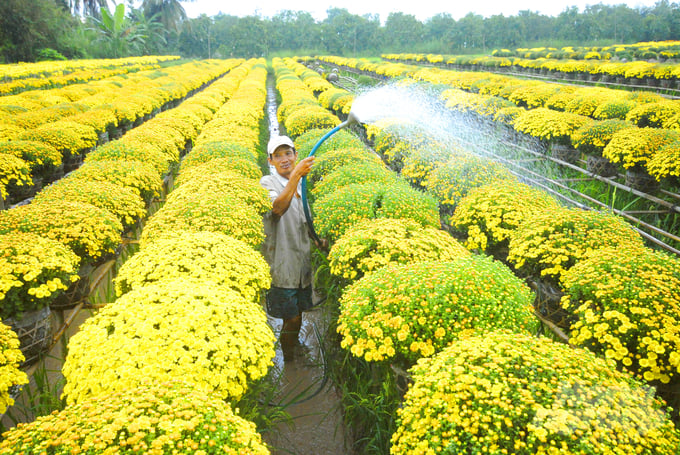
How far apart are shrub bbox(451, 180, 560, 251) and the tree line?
54217mm

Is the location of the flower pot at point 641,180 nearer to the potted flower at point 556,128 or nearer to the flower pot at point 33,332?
the potted flower at point 556,128

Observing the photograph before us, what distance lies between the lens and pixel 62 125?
10523 millimetres

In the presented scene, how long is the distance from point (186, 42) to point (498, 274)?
86.1 meters

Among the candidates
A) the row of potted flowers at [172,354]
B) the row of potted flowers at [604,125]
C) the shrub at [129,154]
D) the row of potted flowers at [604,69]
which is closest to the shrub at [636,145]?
the row of potted flowers at [604,125]

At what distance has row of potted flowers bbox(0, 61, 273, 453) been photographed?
2.08 meters

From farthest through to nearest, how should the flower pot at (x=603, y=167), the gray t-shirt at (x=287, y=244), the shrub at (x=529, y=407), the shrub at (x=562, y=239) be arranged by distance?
the flower pot at (x=603, y=167) → the gray t-shirt at (x=287, y=244) → the shrub at (x=562, y=239) → the shrub at (x=529, y=407)

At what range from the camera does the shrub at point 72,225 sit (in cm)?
469

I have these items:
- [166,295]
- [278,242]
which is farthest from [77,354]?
[278,242]

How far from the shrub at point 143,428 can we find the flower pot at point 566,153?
10670 millimetres

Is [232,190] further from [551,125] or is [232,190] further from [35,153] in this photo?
[551,125]

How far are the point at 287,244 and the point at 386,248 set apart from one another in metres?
1.20

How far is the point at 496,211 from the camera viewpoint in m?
5.54

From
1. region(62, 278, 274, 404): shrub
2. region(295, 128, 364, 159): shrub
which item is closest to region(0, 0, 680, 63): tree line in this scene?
region(295, 128, 364, 159): shrub

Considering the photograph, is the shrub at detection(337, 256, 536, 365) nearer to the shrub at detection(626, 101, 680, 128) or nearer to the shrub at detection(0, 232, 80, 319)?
the shrub at detection(0, 232, 80, 319)
